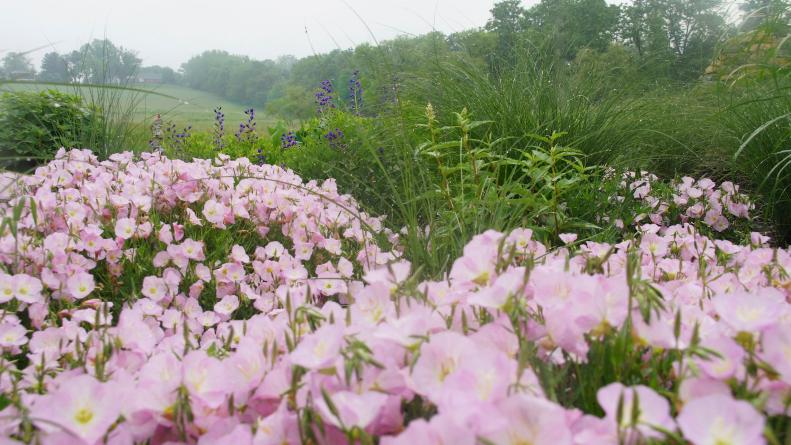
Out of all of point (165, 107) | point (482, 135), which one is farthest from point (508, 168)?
point (165, 107)

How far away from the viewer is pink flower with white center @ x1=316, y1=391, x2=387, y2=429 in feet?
2.29

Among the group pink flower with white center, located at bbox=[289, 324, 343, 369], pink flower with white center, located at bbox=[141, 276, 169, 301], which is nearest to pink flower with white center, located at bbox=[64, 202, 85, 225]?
pink flower with white center, located at bbox=[141, 276, 169, 301]

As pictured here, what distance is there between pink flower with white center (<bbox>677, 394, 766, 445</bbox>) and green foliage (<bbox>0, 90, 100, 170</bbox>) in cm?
579

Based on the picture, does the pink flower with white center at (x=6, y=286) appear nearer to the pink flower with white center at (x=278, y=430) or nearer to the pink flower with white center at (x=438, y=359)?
the pink flower with white center at (x=278, y=430)

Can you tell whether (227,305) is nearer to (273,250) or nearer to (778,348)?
(273,250)

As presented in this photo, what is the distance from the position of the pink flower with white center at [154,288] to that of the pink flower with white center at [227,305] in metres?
0.20

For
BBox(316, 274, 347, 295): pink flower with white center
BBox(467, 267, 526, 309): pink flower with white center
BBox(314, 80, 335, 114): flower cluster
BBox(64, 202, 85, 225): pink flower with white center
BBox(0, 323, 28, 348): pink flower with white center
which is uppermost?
BBox(314, 80, 335, 114): flower cluster

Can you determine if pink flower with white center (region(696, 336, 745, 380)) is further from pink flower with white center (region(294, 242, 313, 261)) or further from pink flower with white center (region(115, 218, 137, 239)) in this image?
pink flower with white center (region(115, 218, 137, 239))

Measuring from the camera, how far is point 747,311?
0.85 metres

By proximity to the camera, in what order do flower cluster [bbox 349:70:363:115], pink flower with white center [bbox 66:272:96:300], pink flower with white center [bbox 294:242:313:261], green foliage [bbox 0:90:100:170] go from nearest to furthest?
pink flower with white center [bbox 66:272:96:300] < pink flower with white center [bbox 294:242:313:261] < flower cluster [bbox 349:70:363:115] < green foliage [bbox 0:90:100:170]

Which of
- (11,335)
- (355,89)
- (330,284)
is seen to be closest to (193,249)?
(330,284)

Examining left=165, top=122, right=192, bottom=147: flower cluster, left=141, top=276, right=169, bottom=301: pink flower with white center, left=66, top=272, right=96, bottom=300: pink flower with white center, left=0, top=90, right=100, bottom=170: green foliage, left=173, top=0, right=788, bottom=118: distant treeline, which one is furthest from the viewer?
left=165, top=122, right=192, bottom=147: flower cluster

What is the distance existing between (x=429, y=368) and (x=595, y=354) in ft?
1.04

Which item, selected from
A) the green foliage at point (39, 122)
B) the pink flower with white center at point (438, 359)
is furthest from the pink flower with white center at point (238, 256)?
the green foliage at point (39, 122)
